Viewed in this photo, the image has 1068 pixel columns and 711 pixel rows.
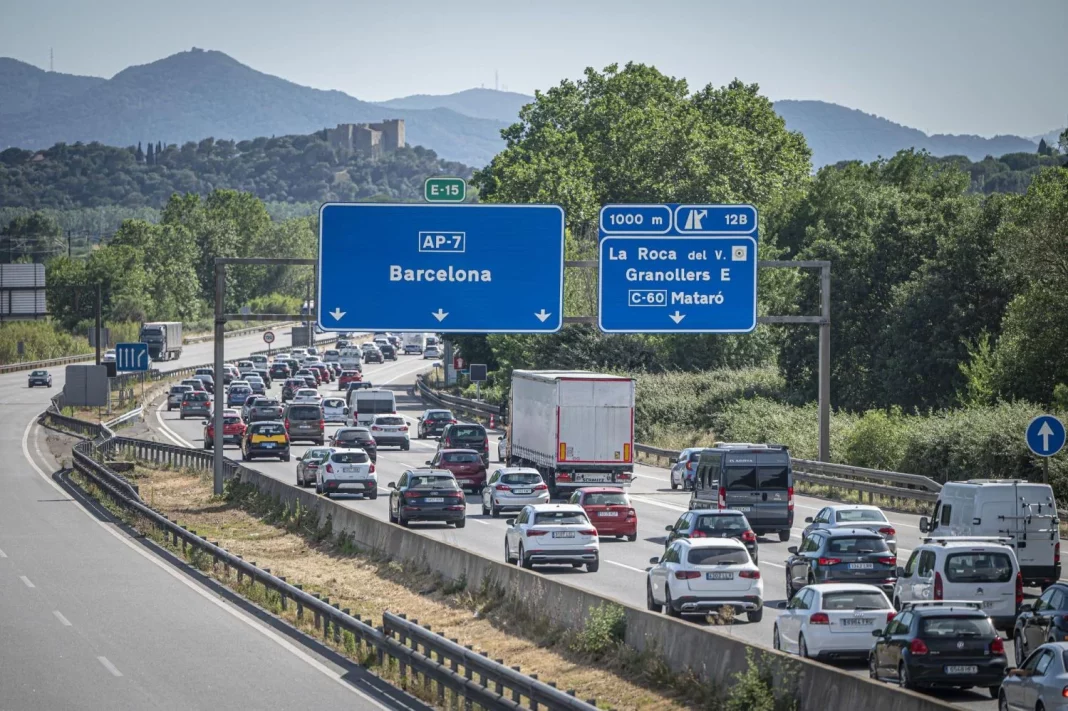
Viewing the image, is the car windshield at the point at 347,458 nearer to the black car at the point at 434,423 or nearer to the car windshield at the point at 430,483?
the car windshield at the point at 430,483

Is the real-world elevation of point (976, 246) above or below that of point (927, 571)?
above

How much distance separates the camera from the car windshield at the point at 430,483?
1529 inches

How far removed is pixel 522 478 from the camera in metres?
42.3

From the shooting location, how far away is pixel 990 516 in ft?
89.4

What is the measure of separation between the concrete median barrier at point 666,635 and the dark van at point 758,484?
7818 mm

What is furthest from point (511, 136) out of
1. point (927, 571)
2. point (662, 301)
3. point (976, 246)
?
point (927, 571)

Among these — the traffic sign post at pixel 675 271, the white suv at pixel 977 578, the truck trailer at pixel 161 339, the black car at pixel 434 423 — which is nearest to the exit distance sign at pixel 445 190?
the traffic sign post at pixel 675 271

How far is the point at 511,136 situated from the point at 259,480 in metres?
70.0

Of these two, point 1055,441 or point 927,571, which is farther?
point 1055,441

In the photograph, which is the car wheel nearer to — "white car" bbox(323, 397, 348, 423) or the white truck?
the white truck

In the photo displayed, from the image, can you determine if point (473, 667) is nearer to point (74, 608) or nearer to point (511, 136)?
point (74, 608)

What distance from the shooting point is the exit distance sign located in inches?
1582

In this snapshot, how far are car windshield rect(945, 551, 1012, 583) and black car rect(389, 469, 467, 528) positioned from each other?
1838 centimetres

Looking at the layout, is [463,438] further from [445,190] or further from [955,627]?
[955,627]
